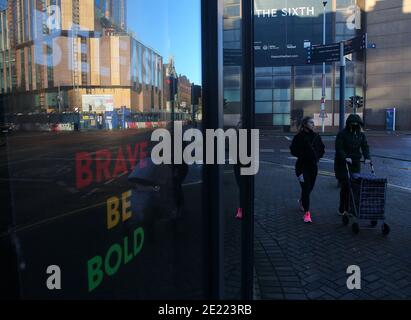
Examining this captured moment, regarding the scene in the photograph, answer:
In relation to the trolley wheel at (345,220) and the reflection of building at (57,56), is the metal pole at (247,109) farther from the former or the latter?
the trolley wheel at (345,220)

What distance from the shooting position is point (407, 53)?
39688mm

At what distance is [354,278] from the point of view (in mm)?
4113

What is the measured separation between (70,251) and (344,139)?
5607mm

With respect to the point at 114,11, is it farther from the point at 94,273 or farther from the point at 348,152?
the point at 348,152

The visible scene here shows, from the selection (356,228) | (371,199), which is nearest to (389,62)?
(371,199)

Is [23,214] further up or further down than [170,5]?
further down

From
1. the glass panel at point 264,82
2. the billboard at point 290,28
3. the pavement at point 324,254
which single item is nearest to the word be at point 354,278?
the pavement at point 324,254

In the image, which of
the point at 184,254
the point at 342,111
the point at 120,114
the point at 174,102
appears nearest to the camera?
the point at 120,114

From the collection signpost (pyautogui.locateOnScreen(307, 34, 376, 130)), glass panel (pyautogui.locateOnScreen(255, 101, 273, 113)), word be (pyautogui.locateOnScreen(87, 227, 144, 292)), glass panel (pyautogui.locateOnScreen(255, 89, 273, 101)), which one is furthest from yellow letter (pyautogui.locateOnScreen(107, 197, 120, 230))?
glass panel (pyautogui.locateOnScreen(255, 89, 273, 101))

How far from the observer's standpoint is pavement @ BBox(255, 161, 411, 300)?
3.87 meters

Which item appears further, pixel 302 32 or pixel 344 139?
pixel 302 32

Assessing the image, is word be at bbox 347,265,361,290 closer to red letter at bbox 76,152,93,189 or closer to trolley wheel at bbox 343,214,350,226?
trolley wheel at bbox 343,214,350,226

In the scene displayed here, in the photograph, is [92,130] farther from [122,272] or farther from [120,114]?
[122,272]

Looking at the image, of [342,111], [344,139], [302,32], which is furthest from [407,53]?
[344,139]
